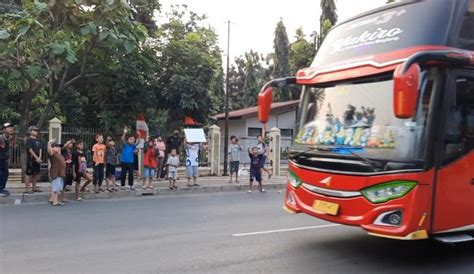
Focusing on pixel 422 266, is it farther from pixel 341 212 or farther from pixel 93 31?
pixel 93 31

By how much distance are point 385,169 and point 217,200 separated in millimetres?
7816

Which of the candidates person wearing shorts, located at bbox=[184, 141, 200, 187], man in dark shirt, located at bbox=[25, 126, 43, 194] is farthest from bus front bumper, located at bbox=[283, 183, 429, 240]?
person wearing shorts, located at bbox=[184, 141, 200, 187]

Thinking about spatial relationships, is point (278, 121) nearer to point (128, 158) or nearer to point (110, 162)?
point (128, 158)

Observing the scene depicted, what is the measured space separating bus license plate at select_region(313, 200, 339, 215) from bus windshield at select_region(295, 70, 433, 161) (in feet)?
2.37

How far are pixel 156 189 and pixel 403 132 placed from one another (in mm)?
10072

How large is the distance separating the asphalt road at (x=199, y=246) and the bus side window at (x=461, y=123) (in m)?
1.49

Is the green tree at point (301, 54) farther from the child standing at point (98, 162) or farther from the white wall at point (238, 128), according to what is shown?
the child standing at point (98, 162)

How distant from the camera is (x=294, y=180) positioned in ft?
23.3

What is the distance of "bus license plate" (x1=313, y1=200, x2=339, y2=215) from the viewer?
626 cm

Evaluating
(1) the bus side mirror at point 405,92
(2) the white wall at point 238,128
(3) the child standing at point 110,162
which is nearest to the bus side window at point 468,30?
(1) the bus side mirror at point 405,92

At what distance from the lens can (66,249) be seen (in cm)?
688

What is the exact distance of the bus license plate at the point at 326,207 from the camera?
626 cm

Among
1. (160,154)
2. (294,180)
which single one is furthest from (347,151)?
(160,154)

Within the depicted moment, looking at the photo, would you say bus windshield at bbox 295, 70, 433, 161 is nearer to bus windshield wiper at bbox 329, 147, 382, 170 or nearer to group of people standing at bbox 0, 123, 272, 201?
bus windshield wiper at bbox 329, 147, 382, 170
